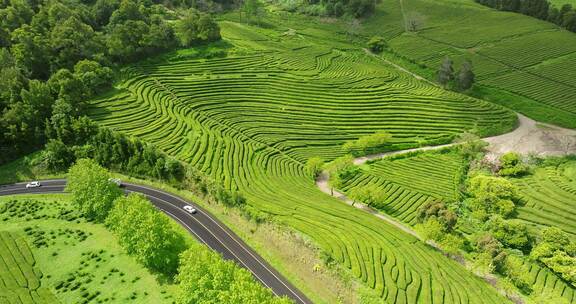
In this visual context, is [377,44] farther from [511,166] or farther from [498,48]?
[511,166]

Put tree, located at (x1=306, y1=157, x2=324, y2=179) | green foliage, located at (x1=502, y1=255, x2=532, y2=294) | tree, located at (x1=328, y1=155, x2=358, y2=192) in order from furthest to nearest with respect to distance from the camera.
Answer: tree, located at (x1=306, y1=157, x2=324, y2=179) < tree, located at (x1=328, y1=155, x2=358, y2=192) < green foliage, located at (x1=502, y1=255, x2=532, y2=294)

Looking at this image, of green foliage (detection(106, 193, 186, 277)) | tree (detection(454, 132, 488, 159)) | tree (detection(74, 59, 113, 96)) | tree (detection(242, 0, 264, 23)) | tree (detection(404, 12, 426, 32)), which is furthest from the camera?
tree (detection(242, 0, 264, 23))

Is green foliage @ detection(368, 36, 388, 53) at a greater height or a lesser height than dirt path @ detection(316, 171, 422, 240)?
greater

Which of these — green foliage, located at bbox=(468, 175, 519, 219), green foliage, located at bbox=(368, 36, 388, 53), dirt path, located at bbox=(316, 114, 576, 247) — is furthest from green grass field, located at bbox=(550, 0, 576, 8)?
green foliage, located at bbox=(468, 175, 519, 219)

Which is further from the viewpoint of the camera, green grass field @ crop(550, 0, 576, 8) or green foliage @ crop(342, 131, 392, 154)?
green grass field @ crop(550, 0, 576, 8)

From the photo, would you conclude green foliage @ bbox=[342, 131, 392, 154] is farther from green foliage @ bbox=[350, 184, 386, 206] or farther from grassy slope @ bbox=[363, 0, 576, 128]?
grassy slope @ bbox=[363, 0, 576, 128]

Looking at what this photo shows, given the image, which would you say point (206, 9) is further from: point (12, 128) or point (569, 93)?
point (569, 93)

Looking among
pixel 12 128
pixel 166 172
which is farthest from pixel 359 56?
pixel 12 128
